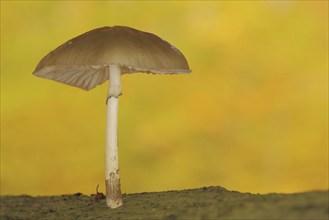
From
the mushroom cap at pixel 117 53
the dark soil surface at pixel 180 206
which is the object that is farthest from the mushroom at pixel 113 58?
the dark soil surface at pixel 180 206

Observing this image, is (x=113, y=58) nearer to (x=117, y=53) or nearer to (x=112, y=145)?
(x=117, y=53)

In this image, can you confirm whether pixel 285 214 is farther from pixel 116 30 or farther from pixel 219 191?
pixel 116 30

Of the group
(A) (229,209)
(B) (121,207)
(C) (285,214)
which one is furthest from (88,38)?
(C) (285,214)

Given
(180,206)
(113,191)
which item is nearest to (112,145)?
(113,191)

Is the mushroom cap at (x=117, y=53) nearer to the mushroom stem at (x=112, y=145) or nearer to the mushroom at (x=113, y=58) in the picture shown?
the mushroom at (x=113, y=58)

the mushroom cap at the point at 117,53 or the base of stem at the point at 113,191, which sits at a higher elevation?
the mushroom cap at the point at 117,53

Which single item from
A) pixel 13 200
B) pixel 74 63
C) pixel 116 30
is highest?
pixel 116 30

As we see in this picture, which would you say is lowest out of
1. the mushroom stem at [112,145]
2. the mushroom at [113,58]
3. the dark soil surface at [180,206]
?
the dark soil surface at [180,206]
